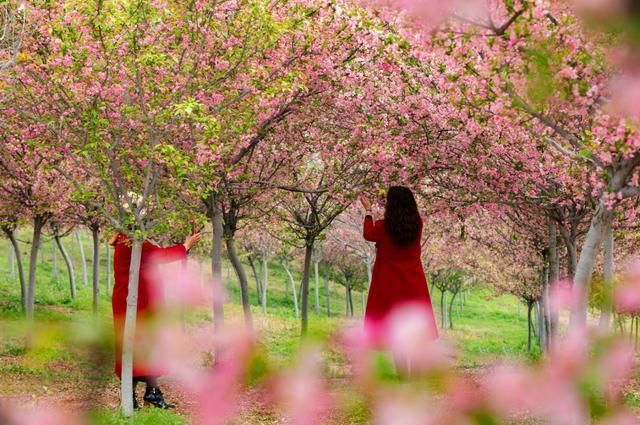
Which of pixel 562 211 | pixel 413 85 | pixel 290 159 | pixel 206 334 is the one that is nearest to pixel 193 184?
pixel 413 85

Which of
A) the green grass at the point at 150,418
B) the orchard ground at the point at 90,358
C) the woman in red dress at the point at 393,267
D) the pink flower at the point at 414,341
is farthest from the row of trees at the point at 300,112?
the pink flower at the point at 414,341

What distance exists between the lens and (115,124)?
9945mm

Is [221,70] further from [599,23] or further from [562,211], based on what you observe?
[599,23]

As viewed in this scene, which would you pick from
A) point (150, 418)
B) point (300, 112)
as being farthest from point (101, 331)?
point (300, 112)

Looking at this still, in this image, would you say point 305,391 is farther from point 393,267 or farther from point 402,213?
point 393,267

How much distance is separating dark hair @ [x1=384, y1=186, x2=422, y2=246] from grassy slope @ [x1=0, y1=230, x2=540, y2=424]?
1562mm

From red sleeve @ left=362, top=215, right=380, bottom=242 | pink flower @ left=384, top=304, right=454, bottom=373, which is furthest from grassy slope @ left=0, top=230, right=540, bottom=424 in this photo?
red sleeve @ left=362, top=215, right=380, bottom=242

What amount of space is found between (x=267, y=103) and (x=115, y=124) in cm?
229

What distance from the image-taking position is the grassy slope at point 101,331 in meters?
0.92

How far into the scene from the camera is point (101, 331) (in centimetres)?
96

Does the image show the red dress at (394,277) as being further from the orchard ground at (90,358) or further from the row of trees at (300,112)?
the row of trees at (300,112)

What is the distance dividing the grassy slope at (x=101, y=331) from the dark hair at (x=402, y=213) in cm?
156

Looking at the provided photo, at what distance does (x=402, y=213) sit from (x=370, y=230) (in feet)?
1.41

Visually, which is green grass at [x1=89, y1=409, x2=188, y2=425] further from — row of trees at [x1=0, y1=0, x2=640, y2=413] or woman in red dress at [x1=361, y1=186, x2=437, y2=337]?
woman in red dress at [x1=361, y1=186, x2=437, y2=337]
